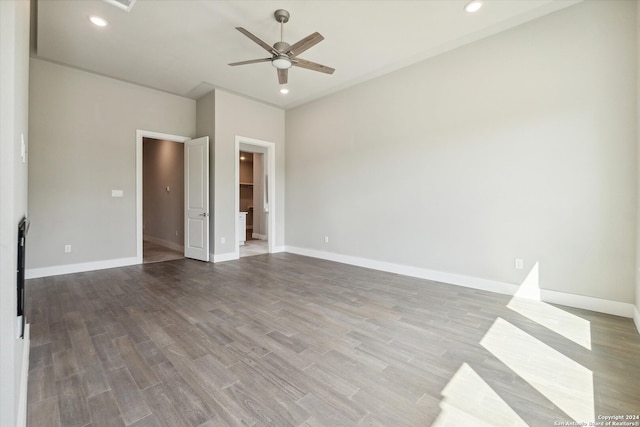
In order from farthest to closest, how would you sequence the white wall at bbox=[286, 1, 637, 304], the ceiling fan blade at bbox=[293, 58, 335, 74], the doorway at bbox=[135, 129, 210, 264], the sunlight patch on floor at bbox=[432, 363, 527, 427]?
the doorway at bbox=[135, 129, 210, 264] → the ceiling fan blade at bbox=[293, 58, 335, 74] → the white wall at bbox=[286, 1, 637, 304] → the sunlight patch on floor at bbox=[432, 363, 527, 427]

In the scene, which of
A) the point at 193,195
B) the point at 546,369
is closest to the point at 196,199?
the point at 193,195

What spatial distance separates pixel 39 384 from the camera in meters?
1.71

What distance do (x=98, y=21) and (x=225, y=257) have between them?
12.6 ft

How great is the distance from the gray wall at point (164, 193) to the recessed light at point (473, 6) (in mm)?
5761

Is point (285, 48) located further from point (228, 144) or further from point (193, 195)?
point (193, 195)

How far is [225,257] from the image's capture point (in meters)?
5.33

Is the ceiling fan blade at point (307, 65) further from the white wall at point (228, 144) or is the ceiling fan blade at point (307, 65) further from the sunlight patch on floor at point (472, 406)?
the sunlight patch on floor at point (472, 406)

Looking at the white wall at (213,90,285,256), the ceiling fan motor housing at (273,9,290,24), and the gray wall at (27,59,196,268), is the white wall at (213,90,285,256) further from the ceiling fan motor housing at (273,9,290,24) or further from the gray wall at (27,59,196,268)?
the ceiling fan motor housing at (273,9,290,24)

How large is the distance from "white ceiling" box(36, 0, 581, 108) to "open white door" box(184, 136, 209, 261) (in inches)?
51.2

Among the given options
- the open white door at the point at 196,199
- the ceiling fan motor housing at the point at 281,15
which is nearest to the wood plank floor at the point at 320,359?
the open white door at the point at 196,199

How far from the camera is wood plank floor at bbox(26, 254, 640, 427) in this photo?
59.8 inches

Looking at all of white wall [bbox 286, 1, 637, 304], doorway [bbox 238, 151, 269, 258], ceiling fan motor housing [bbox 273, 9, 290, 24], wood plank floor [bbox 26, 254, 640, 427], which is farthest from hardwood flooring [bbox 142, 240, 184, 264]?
ceiling fan motor housing [bbox 273, 9, 290, 24]

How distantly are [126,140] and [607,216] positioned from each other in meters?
6.82

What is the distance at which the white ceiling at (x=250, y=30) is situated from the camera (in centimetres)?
292
